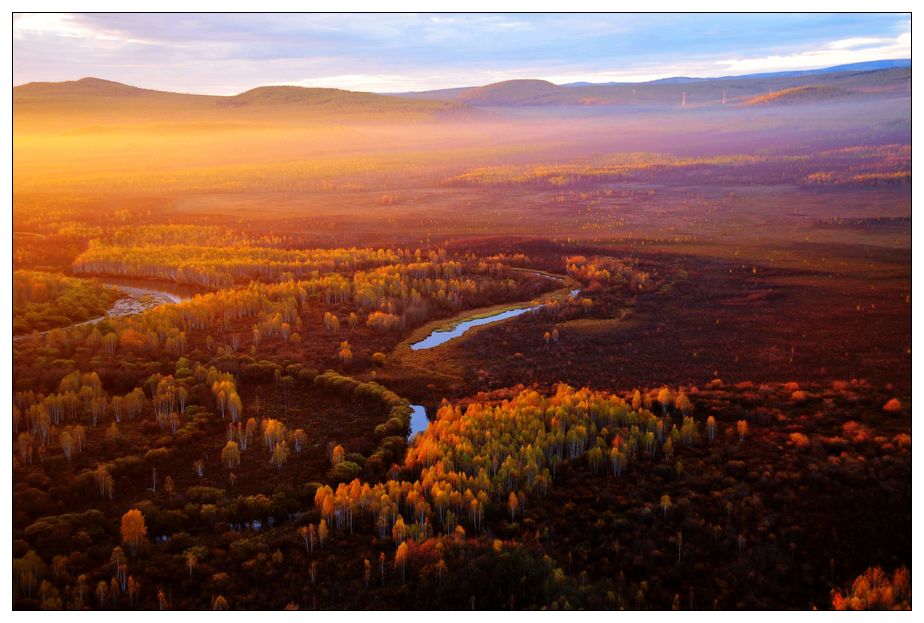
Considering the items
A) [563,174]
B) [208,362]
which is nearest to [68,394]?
[208,362]

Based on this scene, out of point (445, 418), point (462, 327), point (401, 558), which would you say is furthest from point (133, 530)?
point (462, 327)

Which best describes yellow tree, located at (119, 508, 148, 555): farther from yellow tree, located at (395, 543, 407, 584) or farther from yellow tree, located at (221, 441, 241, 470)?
yellow tree, located at (395, 543, 407, 584)

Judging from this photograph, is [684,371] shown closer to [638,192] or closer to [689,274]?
[689,274]

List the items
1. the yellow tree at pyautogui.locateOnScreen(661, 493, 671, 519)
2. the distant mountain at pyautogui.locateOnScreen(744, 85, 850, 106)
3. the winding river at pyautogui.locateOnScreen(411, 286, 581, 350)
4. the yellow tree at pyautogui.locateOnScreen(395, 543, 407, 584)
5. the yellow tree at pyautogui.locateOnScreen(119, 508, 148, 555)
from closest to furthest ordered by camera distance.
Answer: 1. the yellow tree at pyautogui.locateOnScreen(395, 543, 407, 584)
2. the yellow tree at pyautogui.locateOnScreen(119, 508, 148, 555)
3. the yellow tree at pyautogui.locateOnScreen(661, 493, 671, 519)
4. the winding river at pyautogui.locateOnScreen(411, 286, 581, 350)
5. the distant mountain at pyautogui.locateOnScreen(744, 85, 850, 106)

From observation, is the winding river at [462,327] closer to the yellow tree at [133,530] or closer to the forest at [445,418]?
the forest at [445,418]

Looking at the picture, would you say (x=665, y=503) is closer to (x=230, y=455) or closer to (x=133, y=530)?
(x=230, y=455)

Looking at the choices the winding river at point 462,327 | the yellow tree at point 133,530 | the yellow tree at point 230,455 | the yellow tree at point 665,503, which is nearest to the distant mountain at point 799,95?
the winding river at point 462,327

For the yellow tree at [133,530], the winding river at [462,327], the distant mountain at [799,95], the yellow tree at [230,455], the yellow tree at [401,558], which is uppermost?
the distant mountain at [799,95]

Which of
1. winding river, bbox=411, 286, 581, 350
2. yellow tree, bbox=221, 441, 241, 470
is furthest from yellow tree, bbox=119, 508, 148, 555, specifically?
winding river, bbox=411, 286, 581, 350
